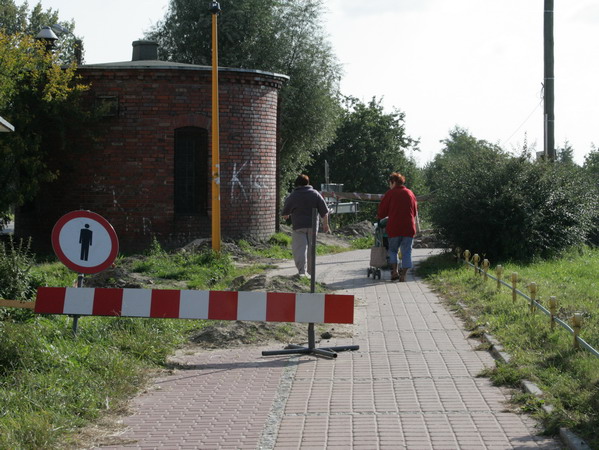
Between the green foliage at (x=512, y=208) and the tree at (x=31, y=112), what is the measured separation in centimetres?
928

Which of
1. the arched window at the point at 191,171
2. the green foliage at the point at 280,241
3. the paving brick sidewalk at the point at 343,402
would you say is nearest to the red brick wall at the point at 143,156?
the arched window at the point at 191,171

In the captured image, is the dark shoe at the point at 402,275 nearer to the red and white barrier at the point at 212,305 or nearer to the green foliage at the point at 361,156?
the red and white barrier at the point at 212,305

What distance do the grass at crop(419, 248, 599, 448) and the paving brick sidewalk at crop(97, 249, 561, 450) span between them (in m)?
0.28

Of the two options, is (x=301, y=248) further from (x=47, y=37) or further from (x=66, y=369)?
(x=47, y=37)

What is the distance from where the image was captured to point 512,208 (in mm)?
17625

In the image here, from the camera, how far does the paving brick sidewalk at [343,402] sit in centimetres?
616

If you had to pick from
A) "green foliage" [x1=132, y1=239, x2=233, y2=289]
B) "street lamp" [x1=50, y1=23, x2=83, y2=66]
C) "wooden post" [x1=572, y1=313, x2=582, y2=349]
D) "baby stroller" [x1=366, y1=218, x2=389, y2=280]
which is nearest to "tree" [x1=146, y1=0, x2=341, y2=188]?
"street lamp" [x1=50, y1=23, x2=83, y2=66]

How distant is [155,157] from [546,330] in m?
14.7

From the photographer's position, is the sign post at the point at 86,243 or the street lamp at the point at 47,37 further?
the street lamp at the point at 47,37

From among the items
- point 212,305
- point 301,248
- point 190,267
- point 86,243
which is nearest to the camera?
point 212,305

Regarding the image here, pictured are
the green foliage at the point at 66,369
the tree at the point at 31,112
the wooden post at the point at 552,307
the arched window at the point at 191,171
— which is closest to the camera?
the green foliage at the point at 66,369

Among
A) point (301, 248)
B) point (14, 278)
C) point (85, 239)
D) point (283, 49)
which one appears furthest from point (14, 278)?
point (283, 49)

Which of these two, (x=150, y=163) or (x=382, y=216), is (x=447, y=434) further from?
(x=150, y=163)

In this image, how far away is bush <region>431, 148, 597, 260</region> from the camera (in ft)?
Result: 57.9
